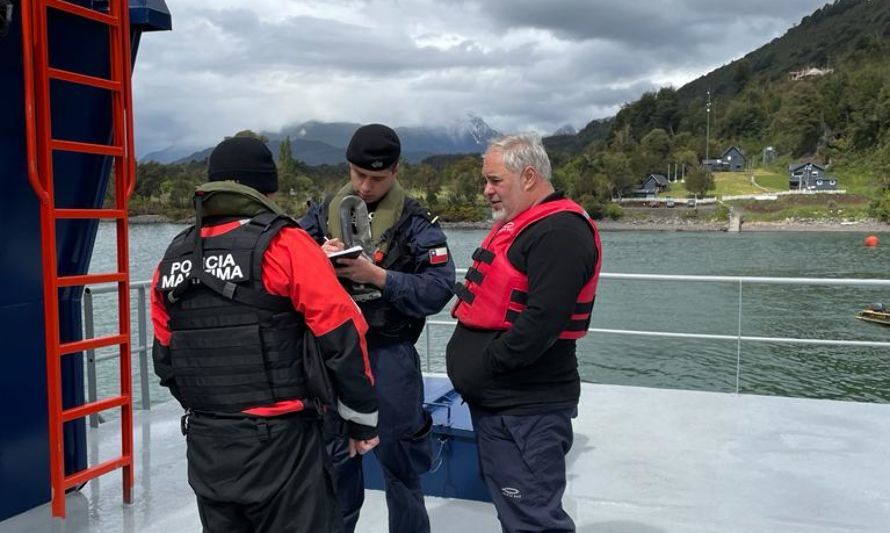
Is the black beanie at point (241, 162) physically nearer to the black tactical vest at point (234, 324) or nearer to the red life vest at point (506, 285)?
the black tactical vest at point (234, 324)

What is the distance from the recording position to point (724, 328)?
24.2 meters

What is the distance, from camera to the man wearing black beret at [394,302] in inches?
81.4

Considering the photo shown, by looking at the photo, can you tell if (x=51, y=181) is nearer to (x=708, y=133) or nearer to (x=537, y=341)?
(x=537, y=341)

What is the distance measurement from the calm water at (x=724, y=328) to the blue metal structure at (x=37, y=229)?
296 centimetres

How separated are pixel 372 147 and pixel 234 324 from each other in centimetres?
71

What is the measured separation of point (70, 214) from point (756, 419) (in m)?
3.58

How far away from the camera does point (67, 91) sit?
2660mm

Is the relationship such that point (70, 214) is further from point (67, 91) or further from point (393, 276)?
point (393, 276)

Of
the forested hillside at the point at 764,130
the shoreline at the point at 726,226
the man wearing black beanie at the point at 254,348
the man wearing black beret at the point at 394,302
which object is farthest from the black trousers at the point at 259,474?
the shoreline at the point at 726,226

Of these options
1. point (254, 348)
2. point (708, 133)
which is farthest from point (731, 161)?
point (254, 348)

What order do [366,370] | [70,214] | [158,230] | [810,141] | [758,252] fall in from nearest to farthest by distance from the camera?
1. [366,370]
2. [70,214]
3. [758,252]
4. [158,230]
5. [810,141]

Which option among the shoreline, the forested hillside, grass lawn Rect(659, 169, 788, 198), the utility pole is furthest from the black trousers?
the utility pole

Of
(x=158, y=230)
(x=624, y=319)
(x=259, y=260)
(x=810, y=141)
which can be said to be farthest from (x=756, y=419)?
(x=810, y=141)

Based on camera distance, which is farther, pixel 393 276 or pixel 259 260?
pixel 393 276
